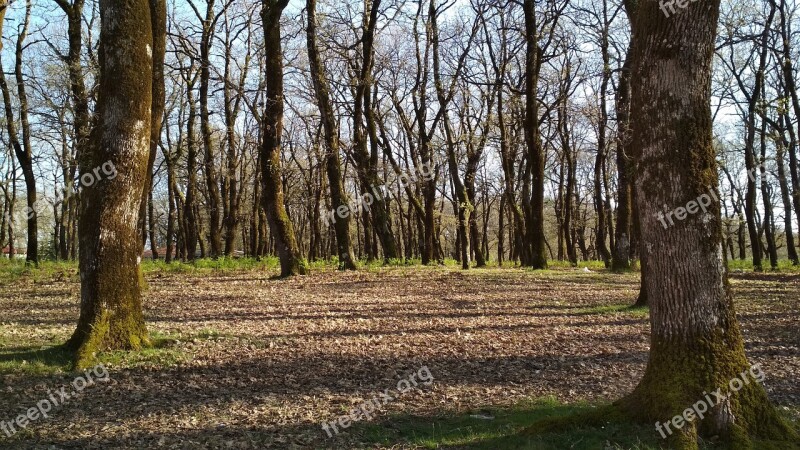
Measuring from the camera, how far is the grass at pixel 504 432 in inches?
163

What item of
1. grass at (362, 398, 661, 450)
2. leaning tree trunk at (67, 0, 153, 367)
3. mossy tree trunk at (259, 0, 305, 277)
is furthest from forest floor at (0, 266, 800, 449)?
mossy tree trunk at (259, 0, 305, 277)

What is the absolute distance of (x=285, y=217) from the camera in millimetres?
14984

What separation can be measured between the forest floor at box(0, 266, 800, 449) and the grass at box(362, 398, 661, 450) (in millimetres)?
19

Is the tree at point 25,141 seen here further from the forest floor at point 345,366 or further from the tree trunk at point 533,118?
the tree trunk at point 533,118

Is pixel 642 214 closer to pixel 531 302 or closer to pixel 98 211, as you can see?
pixel 98 211

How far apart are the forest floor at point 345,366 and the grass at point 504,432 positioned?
2 cm

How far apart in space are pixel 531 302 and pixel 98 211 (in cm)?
878

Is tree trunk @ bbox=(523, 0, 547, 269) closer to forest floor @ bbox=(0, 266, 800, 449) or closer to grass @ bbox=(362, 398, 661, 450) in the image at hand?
forest floor @ bbox=(0, 266, 800, 449)

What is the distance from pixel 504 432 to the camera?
4.85m

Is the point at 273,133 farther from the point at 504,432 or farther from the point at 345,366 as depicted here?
the point at 504,432

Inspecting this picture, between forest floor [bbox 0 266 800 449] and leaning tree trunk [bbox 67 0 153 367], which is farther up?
leaning tree trunk [bbox 67 0 153 367]

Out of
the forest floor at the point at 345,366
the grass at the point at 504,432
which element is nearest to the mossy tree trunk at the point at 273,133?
the forest floor at the point at 345,366

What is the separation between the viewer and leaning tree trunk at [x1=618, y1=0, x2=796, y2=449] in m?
4.08

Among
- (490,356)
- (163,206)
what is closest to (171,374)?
(490,356)
